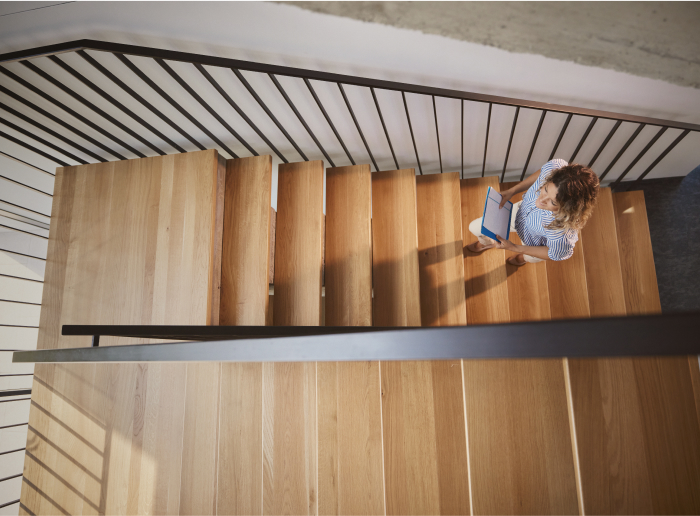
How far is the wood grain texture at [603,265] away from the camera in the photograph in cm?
271

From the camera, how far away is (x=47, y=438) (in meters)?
2.18

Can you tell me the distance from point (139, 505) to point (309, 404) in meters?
1.07

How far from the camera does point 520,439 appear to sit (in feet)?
5.79

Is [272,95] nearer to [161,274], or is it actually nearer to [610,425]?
[161,274]

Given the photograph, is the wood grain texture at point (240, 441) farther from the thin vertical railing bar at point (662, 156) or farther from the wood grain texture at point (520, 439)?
the thin vertical railing bar at point (662, 156)

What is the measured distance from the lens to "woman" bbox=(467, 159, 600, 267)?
1.90m

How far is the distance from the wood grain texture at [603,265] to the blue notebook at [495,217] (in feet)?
2.43

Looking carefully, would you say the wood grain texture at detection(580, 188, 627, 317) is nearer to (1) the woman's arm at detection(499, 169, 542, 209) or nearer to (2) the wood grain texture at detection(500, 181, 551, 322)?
(2) the wood grain texture at detection(500, 181, 551, 322)

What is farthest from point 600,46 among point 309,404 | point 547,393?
point 309,404

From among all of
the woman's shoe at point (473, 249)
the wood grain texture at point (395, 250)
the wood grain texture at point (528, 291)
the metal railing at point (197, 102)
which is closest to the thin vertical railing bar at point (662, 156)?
the metal railing at point (197, 102)

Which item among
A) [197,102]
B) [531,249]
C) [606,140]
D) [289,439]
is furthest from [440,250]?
[197,102]

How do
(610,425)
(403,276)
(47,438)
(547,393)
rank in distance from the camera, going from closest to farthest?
1. (610,425)
2. (547,393)
3. (47,438)
4. (403,276)

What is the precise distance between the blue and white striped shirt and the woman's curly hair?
0.11 meters

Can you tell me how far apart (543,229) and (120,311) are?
257cm
